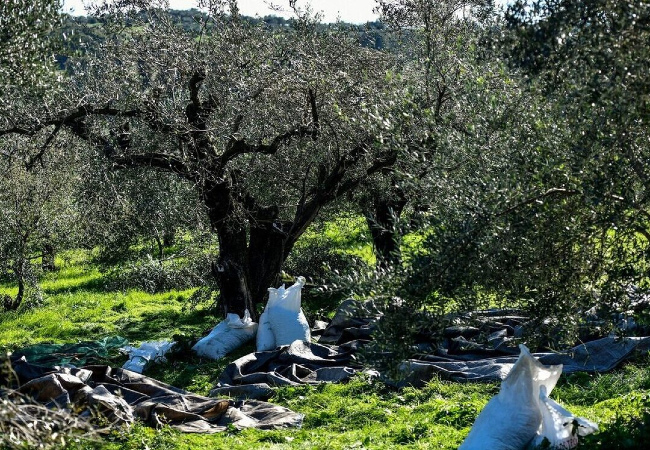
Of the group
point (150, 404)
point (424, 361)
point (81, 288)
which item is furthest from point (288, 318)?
point (81, 288)

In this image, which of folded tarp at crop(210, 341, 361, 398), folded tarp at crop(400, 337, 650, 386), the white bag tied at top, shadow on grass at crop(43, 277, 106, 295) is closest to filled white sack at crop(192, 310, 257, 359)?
folded tarp at crop(210, 341, 361, 398)

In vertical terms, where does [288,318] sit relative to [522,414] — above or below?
below

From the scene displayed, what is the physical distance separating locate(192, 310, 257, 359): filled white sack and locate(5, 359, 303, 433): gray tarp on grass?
10.1ft

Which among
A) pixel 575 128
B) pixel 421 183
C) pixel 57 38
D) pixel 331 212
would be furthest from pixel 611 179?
pixel 331 212

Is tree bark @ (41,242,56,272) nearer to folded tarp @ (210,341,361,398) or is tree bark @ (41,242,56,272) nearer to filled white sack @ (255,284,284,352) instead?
filled white sack @ (255,284,284,352)

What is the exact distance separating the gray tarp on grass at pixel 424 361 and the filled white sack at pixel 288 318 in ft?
1.87

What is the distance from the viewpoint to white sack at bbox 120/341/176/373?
44.2 feet

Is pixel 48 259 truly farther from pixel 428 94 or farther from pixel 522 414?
pixel 522 414

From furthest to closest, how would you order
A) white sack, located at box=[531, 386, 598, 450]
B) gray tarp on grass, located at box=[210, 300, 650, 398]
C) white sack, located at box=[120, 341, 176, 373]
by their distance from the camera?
1. white sack, located at box=[120, 341, 176, 373]
2. gray tarp on grass, located at box=[210, 300, 650, 398]
3. white sack, located at box=[531, 386, 598, 450]

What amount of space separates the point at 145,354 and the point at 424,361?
15.2ft

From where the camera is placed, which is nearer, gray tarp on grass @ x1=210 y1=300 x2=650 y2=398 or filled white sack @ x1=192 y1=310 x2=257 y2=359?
gray tarp on grass @ x1=210 y1=300 x2=650 y2=398

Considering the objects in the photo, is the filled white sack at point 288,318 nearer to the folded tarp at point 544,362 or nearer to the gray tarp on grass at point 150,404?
the folded tarp at point 544,362

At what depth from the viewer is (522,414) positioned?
7645 millimetres

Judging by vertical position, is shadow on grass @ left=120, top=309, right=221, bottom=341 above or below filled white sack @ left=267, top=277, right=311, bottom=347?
below
